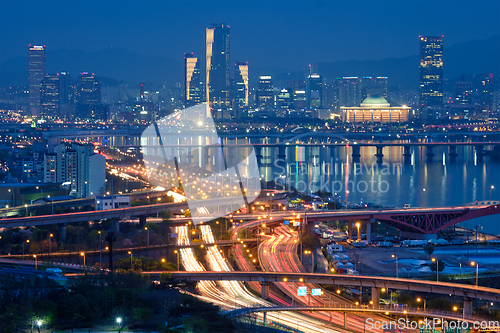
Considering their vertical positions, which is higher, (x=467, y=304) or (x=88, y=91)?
(x=88, y=91)

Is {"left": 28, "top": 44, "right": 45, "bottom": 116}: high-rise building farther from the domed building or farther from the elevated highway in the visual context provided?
the elevated highway

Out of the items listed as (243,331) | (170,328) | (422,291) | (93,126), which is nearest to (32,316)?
(170,328)

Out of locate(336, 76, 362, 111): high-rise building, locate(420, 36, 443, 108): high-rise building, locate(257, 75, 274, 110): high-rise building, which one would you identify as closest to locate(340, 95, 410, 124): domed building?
locate(420, 36, 443, 108): high-rise building

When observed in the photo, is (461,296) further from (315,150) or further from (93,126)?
(93,126)

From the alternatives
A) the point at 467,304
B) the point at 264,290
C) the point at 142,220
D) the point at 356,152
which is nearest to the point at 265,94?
the point at 356,152

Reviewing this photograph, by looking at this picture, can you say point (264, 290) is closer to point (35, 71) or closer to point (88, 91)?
point (88, 91)

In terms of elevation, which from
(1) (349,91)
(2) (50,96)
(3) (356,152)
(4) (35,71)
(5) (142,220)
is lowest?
(5) (142,220)
